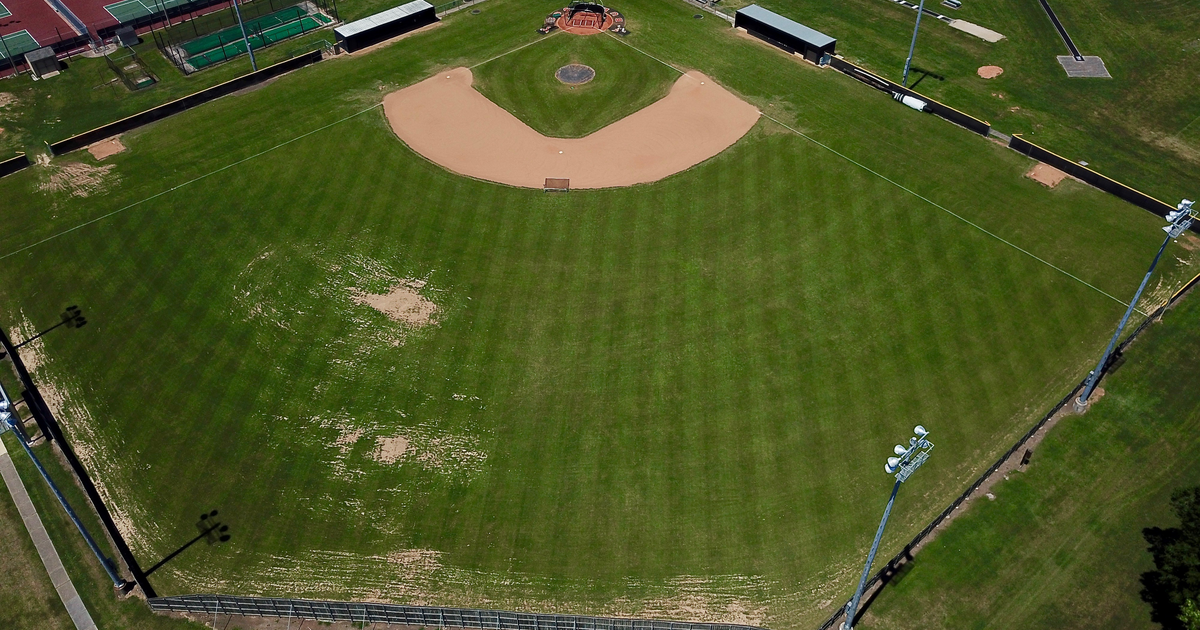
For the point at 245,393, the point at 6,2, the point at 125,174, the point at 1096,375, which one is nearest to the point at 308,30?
the point at 125,174

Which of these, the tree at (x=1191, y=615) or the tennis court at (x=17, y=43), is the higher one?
the tennis court at (x=17, y=43)

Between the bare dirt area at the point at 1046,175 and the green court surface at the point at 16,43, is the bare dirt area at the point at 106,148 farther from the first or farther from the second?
the bare dirt area at the point at 1046,175

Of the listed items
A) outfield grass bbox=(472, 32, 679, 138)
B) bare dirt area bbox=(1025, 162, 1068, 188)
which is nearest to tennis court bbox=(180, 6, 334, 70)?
outfield grass bbox=(472, 32, 679, 138)

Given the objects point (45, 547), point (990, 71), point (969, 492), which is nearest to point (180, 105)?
point (45, 547)

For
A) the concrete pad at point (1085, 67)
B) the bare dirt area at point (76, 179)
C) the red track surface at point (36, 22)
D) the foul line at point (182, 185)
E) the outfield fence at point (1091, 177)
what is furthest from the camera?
the red track surface at point (36, 22)

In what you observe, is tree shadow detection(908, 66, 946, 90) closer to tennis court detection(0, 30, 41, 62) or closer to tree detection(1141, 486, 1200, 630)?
tree detection(1141, 486, 1200, 630)

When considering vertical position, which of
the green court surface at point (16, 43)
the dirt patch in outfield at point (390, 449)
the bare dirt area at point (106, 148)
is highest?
the green court surface at point (16, 43)

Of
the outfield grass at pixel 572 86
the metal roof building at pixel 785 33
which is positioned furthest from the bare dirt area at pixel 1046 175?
the outfield grass at pixel 572 86
